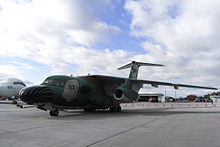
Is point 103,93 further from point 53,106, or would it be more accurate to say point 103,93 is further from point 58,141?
point 58,141

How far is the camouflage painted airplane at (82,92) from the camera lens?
15422mm

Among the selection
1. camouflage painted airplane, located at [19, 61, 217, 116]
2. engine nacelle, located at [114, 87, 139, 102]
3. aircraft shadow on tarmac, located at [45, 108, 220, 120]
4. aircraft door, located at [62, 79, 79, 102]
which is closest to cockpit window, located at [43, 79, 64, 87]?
camouflage painted airplane, located at [19, 61, 217, 116]

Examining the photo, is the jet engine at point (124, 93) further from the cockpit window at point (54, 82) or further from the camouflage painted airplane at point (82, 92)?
the cockpit window at point (54, 82)

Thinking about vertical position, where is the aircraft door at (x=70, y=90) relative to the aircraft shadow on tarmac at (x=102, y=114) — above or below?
above

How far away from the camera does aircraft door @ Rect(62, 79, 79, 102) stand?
56.6 feet

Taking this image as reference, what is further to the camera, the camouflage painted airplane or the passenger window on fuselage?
the passenger window on fuselage

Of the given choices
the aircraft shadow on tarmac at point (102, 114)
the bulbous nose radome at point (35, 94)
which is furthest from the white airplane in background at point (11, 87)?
the bulbous nose radome at point (35, 94)

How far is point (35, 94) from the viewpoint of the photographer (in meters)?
14.9

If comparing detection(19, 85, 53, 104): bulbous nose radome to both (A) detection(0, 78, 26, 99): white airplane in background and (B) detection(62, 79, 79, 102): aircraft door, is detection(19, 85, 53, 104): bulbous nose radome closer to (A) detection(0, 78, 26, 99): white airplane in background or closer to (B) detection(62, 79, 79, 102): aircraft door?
(B) detection(62, 79, 79, 102): aircraft door

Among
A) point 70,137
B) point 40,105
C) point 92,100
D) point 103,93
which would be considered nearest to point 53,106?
point 40,105

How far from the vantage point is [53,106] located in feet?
54.0

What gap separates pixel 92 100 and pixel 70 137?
1188 centimetres

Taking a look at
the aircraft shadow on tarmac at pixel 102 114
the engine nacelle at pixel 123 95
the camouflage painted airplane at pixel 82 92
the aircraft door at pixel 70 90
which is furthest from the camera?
the engine nacelle at pixel 123 95

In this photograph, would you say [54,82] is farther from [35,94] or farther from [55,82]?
[35,94]
